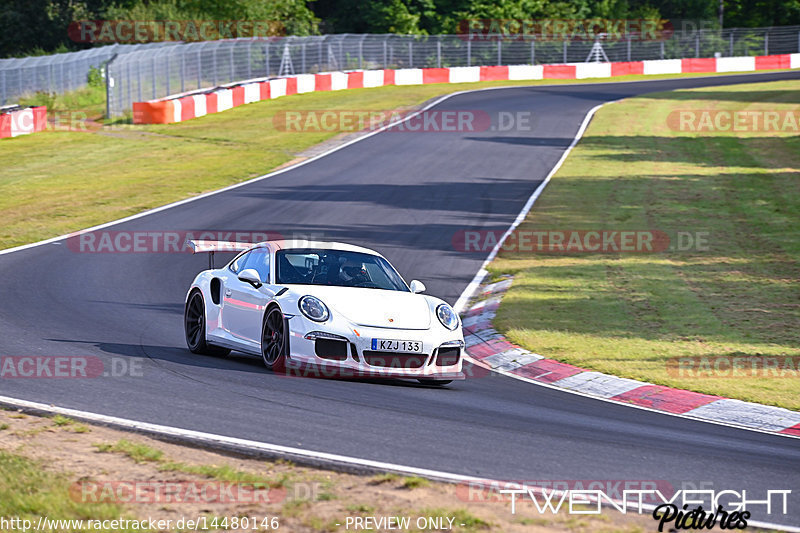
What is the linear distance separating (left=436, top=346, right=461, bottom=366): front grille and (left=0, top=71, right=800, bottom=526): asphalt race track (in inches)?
10.9

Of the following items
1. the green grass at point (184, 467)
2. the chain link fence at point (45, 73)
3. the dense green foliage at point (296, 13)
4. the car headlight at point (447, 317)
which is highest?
the dense green foliage at point (296, 13)

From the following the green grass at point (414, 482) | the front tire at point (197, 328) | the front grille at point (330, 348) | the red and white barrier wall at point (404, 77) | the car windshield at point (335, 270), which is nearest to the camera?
the green grass at point (414, 482)

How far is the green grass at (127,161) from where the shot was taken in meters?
24.1

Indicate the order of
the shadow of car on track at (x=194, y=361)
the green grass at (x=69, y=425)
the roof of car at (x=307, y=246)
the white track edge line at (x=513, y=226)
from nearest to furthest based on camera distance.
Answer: the green grass at (x=69, y=425) → the shadow of car on track at (x=194, y=361) → the roof of car at (x=307, y=246) → the white track edge line at (x=513, y=226)

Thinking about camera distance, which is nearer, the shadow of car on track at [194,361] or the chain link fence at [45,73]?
the shadow of car on track at [194,361]

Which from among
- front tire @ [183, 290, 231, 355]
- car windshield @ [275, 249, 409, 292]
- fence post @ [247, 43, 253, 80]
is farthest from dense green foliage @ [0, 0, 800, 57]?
car windshield @ [275, 249, 409, 292]

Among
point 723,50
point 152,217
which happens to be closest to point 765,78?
point 723,50

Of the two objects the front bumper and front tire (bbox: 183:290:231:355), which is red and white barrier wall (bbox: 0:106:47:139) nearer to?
front tire (bbox: 183:290:231:355)

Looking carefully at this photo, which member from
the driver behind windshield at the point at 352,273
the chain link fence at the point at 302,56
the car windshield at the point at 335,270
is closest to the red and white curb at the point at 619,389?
the car windshield at the point at 335,270

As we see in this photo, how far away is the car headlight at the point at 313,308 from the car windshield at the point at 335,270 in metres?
0.65

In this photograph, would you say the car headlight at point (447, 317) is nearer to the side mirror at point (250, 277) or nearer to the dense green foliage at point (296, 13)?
the side mirror at point (250, 277)

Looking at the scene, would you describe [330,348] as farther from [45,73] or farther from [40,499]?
[45,73]

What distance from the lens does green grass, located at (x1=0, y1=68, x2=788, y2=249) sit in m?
24.1

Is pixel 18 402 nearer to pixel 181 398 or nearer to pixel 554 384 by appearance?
pixel 181 398
